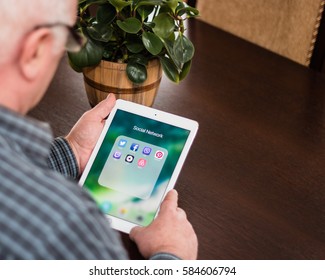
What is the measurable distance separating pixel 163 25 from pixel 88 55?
0.15 meters

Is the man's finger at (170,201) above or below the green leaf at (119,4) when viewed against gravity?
below

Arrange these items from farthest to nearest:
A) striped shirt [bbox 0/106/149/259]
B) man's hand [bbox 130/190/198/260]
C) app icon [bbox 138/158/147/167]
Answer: app icon [bbox 138/158/147/167], man's hand [bbox 130/190/198/260], striped shirt [bbox 0/106/149/259]

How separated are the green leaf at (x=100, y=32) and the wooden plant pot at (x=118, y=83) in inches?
1.8

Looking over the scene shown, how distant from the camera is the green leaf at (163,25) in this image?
111 cm

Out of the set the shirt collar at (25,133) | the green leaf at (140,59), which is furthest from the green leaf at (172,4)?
the shirt collar at (25,133)

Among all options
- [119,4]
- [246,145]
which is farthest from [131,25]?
[246,145]

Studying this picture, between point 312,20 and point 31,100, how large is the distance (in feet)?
3.32

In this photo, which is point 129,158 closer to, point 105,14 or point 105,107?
point 105,107

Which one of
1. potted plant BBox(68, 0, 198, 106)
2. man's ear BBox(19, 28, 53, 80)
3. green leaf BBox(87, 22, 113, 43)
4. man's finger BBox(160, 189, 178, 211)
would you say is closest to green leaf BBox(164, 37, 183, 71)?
potted plant BBox(68, 0, 198, 106)

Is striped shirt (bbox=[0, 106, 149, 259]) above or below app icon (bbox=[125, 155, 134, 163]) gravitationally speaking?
below

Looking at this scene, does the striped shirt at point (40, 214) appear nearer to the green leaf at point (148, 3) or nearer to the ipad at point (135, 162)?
the ipad at point (135, 162)

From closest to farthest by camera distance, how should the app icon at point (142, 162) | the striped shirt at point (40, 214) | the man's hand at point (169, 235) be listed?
the striped shirt at point (40, 214) < the man's hand at point (169, 235) < the app icon at point (142, 162)

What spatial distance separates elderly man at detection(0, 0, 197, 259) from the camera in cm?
64

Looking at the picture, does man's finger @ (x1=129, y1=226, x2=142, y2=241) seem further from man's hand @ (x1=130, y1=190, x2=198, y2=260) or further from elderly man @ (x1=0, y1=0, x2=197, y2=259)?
elderly man @ (x1=0, y1=0, x2=197, y2=259)
